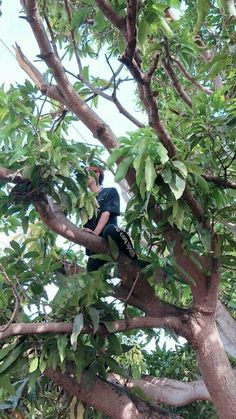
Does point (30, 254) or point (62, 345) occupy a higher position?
point (30, 254)

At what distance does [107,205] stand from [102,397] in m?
1.09

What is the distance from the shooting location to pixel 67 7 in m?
2.95

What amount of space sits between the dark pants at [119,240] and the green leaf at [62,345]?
510 millimetres

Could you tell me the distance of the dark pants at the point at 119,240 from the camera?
9.26ft

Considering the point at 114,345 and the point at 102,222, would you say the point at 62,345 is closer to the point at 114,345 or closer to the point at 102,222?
the point at 114,345

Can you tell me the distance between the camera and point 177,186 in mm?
2344

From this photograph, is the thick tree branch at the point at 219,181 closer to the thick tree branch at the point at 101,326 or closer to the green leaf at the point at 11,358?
the thick tree branch at the point at 101,326

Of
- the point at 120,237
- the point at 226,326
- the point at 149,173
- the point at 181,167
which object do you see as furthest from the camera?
the point at 226,326

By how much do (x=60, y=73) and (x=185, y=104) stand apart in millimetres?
1313

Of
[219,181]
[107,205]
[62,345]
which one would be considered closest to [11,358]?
[62,345]

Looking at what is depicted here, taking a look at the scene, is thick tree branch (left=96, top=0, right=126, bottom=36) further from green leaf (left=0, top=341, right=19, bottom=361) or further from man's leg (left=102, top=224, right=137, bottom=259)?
green leaf (left=0, top=341, right=19, bottom=361)

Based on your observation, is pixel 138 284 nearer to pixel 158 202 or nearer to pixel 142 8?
pixel 158 202

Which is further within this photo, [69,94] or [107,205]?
[107,205]

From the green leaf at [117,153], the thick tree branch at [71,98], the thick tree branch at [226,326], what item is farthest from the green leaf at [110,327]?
the thick tree branch at [226,326]
